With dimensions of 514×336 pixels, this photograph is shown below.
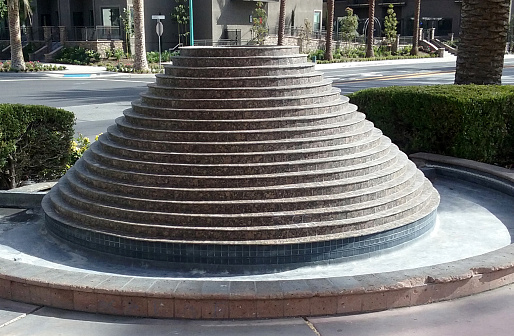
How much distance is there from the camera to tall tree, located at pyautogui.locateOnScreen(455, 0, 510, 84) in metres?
12.0

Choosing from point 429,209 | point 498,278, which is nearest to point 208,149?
point 429,209

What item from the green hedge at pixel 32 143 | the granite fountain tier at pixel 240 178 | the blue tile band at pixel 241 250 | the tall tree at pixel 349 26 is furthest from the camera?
the tall tree at pixel 349 26

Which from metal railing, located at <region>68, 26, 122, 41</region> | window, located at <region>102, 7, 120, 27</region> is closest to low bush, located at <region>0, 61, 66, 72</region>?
metal railing, located at <region>68, 26, 122, 41</region>

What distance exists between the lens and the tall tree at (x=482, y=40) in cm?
1205

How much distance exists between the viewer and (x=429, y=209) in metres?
8.02

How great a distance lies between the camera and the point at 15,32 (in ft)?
114

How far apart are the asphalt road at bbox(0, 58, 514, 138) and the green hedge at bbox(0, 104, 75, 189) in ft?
15.2

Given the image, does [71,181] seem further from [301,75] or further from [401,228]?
[401,228]

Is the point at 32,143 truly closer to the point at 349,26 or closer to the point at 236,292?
the point at 236,292

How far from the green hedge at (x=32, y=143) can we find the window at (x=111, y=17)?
3217cm

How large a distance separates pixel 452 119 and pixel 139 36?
24.6m

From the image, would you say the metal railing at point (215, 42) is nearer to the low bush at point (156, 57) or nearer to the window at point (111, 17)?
the low bush at point (156, 57)

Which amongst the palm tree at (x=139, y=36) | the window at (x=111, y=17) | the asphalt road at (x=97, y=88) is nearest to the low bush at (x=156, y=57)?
the palm tree at (x=139, y=36)

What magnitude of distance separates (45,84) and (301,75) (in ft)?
74.4
